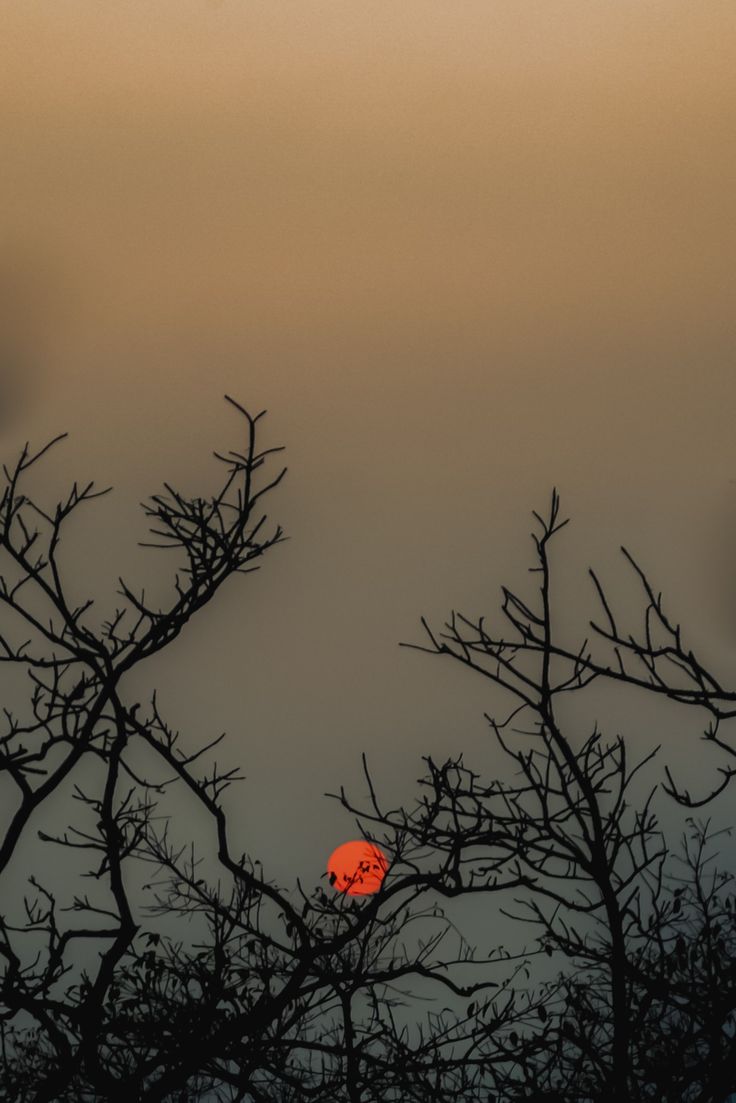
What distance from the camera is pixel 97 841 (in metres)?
5.28

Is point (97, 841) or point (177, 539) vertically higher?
point (177, 539)

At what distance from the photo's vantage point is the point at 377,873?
363 inches

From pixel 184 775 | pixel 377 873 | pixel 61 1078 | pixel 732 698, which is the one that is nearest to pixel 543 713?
pixel 732 698

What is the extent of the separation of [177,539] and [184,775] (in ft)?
3.79

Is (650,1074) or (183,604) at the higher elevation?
(183,604)

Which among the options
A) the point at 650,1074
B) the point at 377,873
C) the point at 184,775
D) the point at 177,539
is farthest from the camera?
the point at 377,873

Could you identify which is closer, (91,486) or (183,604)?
(183,604)

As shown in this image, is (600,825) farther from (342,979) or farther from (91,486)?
(91,486)

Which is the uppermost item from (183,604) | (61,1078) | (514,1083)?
(183,604)

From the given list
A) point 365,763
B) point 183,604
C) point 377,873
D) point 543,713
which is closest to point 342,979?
point 365,763

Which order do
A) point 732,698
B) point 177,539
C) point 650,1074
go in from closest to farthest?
point 732,698, point 177,539, point 650,1074

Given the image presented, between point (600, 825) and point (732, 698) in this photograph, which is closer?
point (732, 698)

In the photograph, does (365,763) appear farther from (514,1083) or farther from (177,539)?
(514,1083)

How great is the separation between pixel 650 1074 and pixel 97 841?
351cm
